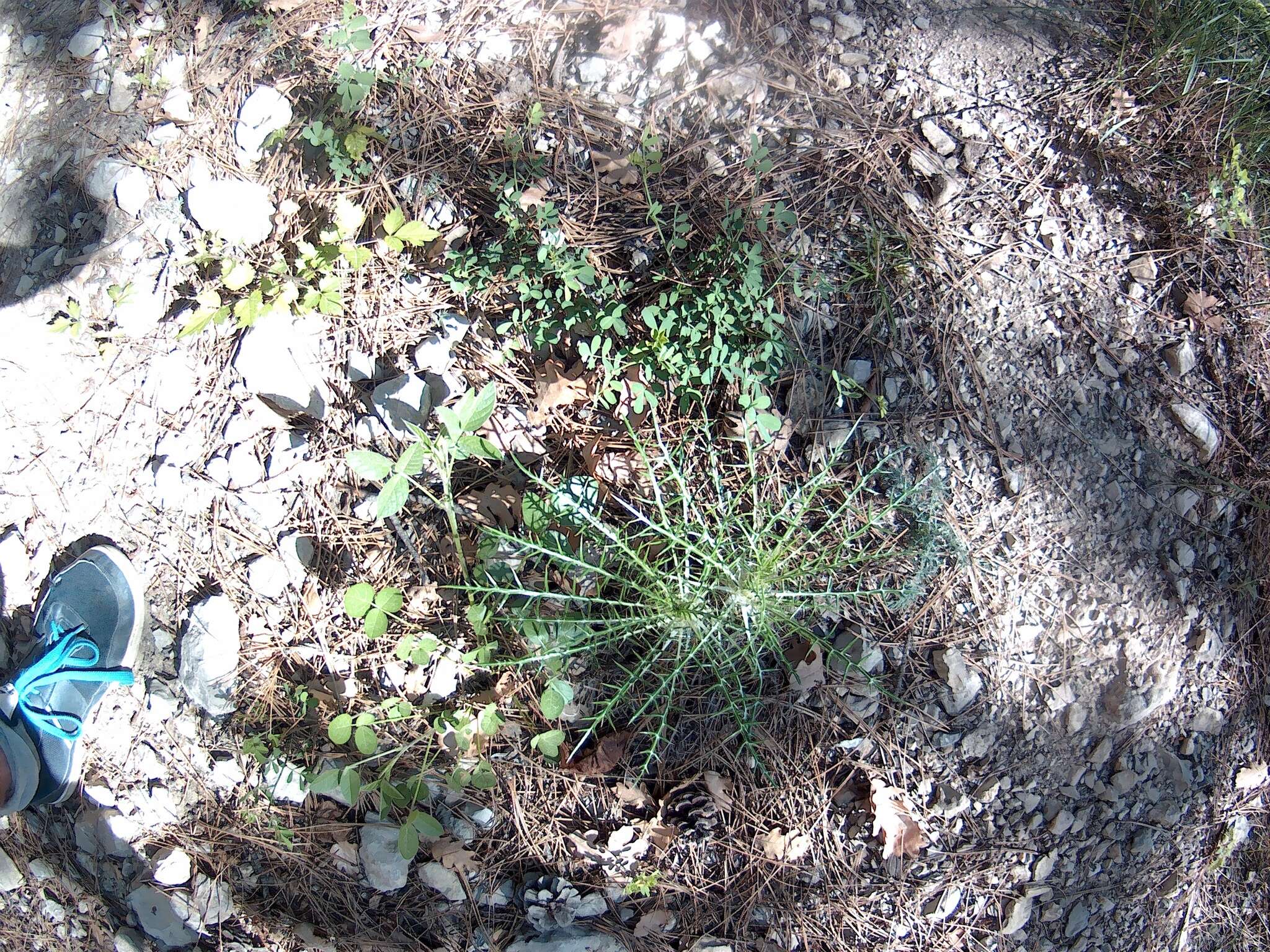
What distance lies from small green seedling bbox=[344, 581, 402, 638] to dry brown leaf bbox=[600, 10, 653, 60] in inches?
57.3

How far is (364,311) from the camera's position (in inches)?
76.5

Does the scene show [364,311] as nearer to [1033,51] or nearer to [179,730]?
[179,730]

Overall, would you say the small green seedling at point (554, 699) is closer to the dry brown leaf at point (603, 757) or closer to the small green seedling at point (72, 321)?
the dry brown leaf at point (603, 757)

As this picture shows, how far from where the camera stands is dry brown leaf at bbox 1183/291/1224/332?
1.94 m

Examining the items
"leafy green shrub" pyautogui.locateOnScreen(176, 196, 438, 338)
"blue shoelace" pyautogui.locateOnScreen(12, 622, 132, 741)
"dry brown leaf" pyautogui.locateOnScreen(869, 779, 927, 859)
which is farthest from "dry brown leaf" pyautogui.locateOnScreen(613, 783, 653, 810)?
"leafy green shrub" pyautogui.locateOnScreen(176, 196, 438, 338)

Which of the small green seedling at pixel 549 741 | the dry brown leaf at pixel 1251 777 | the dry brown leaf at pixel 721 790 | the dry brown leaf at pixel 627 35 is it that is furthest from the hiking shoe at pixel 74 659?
the dry brown leaf at pixel 1251 777

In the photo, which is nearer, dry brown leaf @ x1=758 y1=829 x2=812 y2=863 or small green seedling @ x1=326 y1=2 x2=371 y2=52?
dry brown leaf @ x1=758 y1=829 x2=812 y2=863

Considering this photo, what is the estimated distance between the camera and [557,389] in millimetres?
1877

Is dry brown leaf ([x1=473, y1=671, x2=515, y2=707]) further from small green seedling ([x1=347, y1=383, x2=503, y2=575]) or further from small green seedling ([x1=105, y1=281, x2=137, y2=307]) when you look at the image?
small green seedling ([x1=105, y1=281, x2=137, y2=307])

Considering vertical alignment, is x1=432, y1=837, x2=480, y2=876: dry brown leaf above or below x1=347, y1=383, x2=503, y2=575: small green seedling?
below

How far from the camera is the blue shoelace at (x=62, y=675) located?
1867mm

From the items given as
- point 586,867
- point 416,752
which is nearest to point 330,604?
point 416,752

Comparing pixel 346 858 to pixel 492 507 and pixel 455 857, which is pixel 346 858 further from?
pixel 492 507

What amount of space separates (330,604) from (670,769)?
903 millimetres
